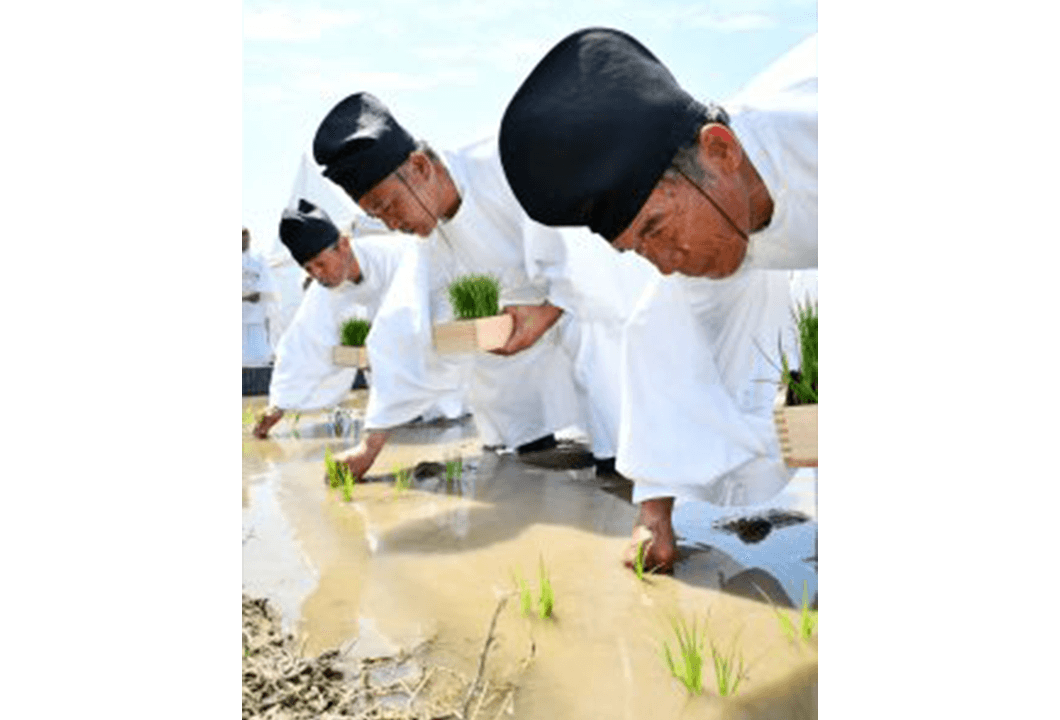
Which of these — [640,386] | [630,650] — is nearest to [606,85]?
[640,386]

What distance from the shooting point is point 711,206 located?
184 centimetres

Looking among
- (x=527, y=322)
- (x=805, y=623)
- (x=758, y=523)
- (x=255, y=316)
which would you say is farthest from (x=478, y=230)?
(x=255, y=316)

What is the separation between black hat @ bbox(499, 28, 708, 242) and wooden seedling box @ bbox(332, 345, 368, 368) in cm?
251

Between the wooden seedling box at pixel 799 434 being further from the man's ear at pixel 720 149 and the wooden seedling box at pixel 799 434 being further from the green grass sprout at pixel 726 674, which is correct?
the man's ear at pixel 720 149

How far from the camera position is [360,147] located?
3.17 metres

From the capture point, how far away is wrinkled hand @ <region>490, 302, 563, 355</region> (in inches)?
126

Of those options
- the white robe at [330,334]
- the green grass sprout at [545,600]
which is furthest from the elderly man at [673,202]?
the white robe at [330,334]

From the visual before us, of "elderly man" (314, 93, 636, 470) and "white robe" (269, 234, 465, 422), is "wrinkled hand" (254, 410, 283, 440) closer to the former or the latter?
"white robe" (269, 234, 465, 422)

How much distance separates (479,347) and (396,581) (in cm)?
117

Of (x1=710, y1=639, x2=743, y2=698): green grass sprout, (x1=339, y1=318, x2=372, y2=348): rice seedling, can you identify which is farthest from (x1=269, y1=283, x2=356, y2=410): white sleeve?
(x1=710, y1=639, x2=743, y2=698): green grass sprout

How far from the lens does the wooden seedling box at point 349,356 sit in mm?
4363
